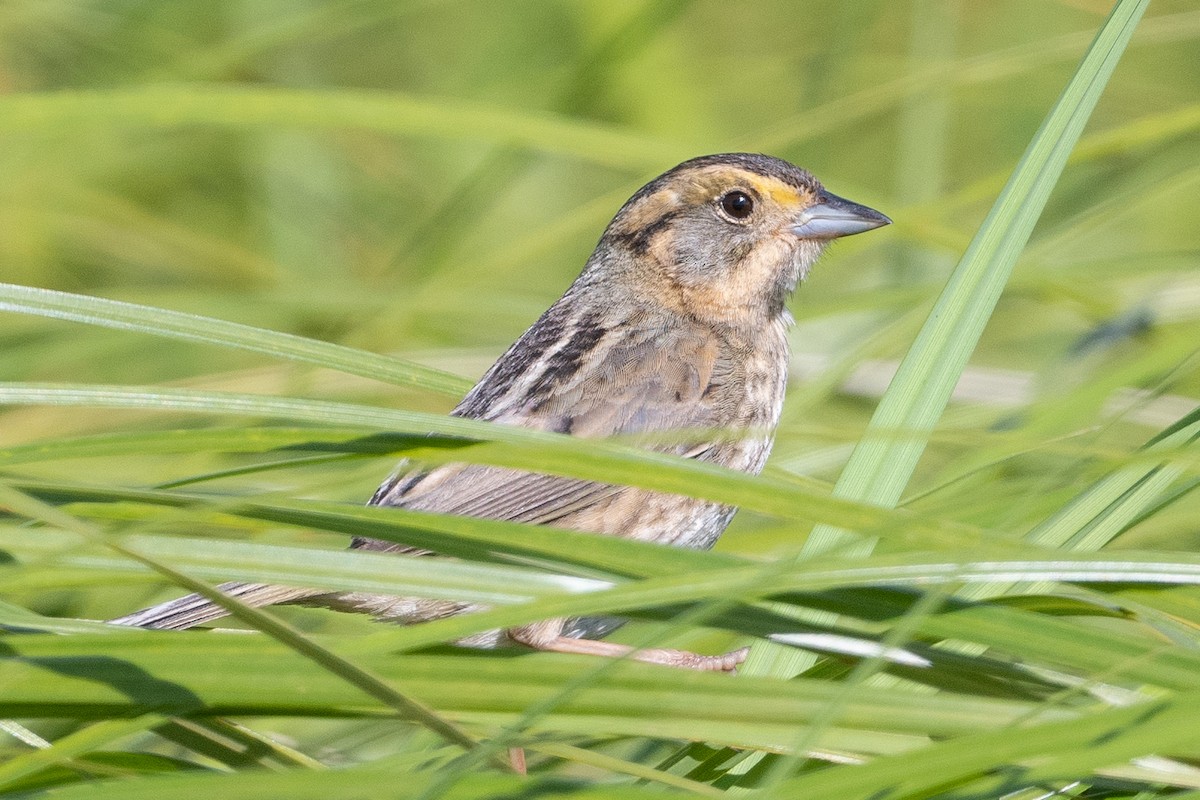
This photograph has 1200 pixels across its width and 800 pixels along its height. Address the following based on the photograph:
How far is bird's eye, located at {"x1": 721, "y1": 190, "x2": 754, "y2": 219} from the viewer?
3414 mm

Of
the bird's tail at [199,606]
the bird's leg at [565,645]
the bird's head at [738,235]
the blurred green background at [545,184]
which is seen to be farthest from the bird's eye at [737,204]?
the bird's tail at [199,606]

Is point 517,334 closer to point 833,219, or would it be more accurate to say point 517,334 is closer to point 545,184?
point 833,219

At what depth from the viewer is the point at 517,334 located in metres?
→ 4.91

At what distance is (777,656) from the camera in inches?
78.6

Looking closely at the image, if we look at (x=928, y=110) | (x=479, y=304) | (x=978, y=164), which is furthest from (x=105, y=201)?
(x=978, y=164)

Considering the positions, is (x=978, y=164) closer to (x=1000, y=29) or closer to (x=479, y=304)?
(x=1000, y=29)

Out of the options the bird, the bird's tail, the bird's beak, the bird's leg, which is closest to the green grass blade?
the bird

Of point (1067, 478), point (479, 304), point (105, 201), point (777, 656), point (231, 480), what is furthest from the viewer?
point (105, 201)

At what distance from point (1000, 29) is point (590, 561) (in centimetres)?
590

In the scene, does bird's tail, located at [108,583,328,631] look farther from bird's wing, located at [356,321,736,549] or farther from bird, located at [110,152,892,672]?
bird's wing, located at [356,321,736,549]

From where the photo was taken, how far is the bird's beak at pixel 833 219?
11.0 feet

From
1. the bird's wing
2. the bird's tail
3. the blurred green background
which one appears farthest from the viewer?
the blurred green background

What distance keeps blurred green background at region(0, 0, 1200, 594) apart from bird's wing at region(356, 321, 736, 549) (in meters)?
0.28

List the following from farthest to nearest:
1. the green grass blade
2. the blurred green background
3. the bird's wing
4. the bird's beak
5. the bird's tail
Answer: the blurred green background → the bird's beak → the bird's wing → the bird's tail → the green grass blade
